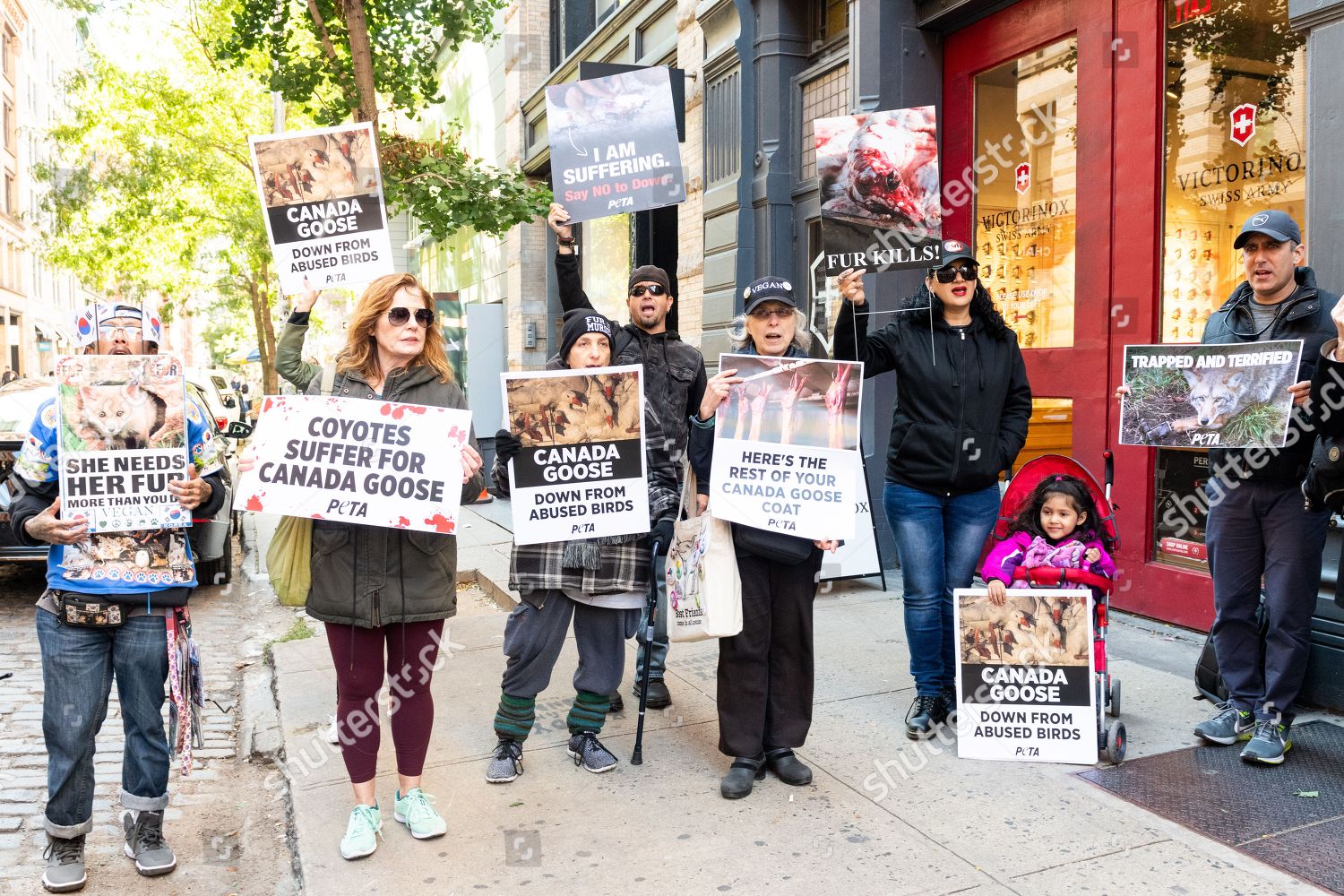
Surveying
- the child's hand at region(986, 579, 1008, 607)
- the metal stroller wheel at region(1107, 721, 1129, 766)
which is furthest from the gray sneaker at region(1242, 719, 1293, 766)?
the child's hand at region(986, 579, 1008, 607)

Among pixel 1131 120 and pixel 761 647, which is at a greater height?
pixel 1131 120

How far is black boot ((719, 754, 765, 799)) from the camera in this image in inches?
161

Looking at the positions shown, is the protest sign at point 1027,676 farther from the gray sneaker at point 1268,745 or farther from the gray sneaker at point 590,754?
the gray sneaker at point 590,754

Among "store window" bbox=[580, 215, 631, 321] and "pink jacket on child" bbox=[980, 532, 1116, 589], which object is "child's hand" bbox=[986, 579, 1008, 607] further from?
"store window" bbox=[580, 215, 631, 321]

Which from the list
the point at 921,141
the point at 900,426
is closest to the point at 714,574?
the point at 900,426

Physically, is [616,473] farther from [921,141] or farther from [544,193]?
[544,193]

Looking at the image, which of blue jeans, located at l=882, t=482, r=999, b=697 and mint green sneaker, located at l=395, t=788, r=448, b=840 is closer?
mint green sneaker, located at l=395, t=788, r=448, b=840

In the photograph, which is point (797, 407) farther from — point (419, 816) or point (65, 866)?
point (65, 866)

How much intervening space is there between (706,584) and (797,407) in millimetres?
752

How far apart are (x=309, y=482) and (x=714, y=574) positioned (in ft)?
4.86

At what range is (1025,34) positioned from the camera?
267 inches

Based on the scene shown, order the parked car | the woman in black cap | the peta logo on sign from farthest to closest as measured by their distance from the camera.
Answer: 1. the parked car
2. the peta logo on sign
3. the woman in black cap

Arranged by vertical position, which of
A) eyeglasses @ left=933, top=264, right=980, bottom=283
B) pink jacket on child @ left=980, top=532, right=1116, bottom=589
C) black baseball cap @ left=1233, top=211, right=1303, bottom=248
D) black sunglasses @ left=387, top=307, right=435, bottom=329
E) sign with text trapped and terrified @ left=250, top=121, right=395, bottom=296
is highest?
sign with text trapped and terrified @ left=250, top=121, right=395, bottom=296

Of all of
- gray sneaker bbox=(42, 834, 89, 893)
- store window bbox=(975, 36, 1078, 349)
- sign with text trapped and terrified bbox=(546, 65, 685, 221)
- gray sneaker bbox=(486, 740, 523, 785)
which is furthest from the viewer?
store window bbox=(975, 36, 1078, 349)
